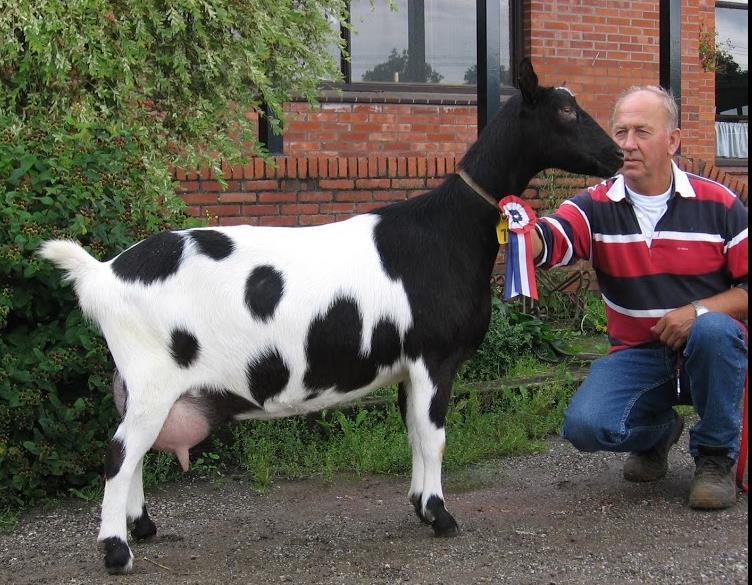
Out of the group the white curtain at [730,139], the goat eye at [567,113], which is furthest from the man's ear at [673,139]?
the white curtain at [730,139]

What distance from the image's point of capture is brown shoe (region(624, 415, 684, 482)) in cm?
470

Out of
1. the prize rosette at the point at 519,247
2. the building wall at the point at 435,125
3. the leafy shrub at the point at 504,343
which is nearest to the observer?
the prize rosette at the point at 519,247

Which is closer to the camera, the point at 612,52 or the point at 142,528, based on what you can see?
the point at 142,528

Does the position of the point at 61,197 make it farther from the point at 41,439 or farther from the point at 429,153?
the point at 429,153

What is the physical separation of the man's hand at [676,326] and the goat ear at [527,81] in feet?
3.75

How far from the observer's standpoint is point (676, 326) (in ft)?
13.9

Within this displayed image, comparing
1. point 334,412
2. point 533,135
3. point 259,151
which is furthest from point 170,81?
point 533,135

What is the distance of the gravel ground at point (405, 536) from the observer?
357 cm

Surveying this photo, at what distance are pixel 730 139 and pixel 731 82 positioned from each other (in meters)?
0.73

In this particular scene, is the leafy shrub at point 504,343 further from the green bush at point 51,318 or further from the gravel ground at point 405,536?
the green bush at point 51,318

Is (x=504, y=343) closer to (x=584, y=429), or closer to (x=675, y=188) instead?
(x=584, y=429)

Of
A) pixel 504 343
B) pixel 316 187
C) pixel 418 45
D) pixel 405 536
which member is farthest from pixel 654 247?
pixel 418 45

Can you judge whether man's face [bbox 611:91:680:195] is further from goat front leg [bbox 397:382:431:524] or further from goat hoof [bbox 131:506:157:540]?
goat hoof [bbox 131:506:157:540]

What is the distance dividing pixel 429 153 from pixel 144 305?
23.4 ft
